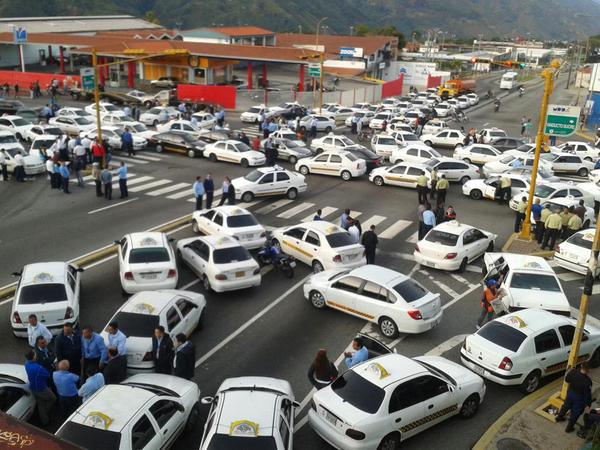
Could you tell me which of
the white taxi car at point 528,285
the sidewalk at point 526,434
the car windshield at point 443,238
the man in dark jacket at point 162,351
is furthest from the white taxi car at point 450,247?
the man in dark jacket at point 162,351

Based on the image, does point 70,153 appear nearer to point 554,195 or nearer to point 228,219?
point 228,219

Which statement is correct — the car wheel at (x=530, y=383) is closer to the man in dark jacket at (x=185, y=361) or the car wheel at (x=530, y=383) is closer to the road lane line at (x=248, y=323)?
the road lane line at (x=248, y=323)

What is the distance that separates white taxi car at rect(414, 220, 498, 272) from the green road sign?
498 centimetres

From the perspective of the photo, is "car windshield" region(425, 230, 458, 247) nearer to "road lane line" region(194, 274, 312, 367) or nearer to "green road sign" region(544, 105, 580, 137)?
"road lane line" region(194, 274, 312, 367)

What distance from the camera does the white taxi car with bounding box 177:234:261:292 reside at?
16.8 meters

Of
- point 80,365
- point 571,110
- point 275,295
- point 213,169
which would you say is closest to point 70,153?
point 213,169

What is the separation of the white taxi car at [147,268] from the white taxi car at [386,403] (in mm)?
6840

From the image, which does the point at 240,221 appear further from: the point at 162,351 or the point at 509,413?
the point at 509,413

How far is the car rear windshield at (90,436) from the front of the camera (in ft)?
29.1

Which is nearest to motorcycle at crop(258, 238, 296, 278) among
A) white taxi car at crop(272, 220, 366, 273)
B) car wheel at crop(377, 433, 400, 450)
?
white taxi car at crop(272, 220, 366, 273)

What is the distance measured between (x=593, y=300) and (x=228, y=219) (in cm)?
1157

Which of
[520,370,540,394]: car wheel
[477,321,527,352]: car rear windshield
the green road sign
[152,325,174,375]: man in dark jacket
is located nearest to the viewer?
[152,325,174,375]: man in dark jacket

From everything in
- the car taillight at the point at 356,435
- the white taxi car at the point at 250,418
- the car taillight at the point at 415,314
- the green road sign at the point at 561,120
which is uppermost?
the green road sign at the point at 561,120

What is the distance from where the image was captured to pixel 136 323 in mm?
13430
